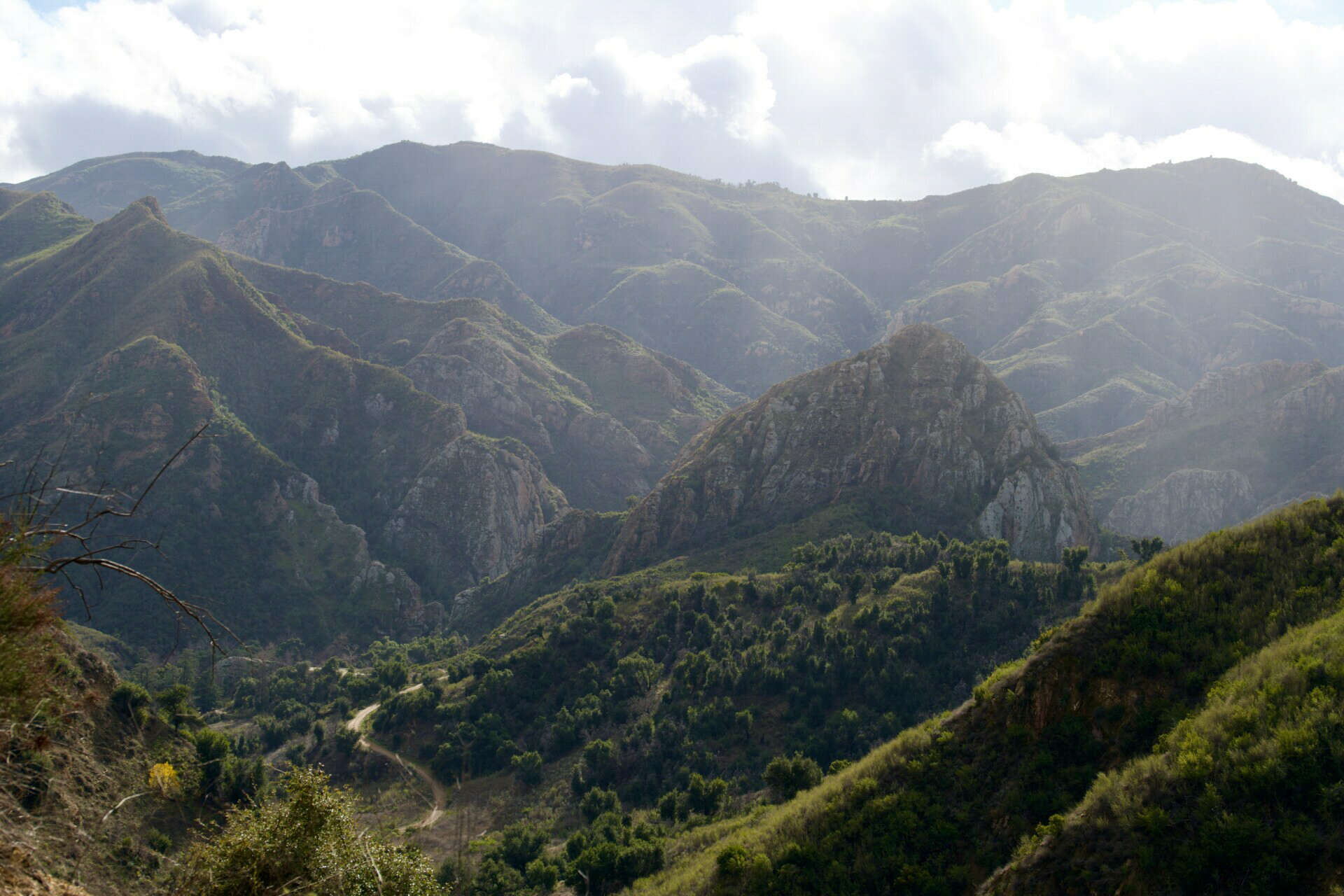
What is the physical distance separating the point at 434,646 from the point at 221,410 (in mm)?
76733

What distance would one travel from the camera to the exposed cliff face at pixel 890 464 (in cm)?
10844

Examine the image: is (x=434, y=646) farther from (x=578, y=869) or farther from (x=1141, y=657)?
(x=1141, y=657)

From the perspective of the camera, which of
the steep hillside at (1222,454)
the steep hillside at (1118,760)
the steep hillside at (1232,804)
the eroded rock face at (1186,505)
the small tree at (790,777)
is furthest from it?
the steep hillside at (1222,454)

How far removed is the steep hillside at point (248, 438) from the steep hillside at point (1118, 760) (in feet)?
368

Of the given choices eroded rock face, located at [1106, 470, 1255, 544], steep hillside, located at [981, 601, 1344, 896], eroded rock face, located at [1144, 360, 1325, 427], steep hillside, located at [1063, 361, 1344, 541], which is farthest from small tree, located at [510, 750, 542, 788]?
eroded rock face, located at [1144, 360, 1325, 427]

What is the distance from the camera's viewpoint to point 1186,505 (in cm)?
14200

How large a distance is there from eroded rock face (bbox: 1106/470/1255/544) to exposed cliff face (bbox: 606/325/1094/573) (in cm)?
3934

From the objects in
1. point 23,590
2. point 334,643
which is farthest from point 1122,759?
point 334,643

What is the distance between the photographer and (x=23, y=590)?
11711 mm

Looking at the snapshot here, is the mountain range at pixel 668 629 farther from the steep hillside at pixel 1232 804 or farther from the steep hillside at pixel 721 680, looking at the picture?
the steep hillside at pixel 721 680

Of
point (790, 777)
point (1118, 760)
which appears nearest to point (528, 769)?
point (790, 777)

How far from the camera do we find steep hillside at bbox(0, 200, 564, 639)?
132 meters

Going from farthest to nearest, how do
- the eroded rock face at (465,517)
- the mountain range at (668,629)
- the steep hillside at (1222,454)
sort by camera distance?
the eroded rock face at (465,517) < the steep hillside at (1222,454) < the mountain range at (668,629)

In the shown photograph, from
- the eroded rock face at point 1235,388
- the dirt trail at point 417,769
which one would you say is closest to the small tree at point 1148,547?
the dirt trail at point 417,769
